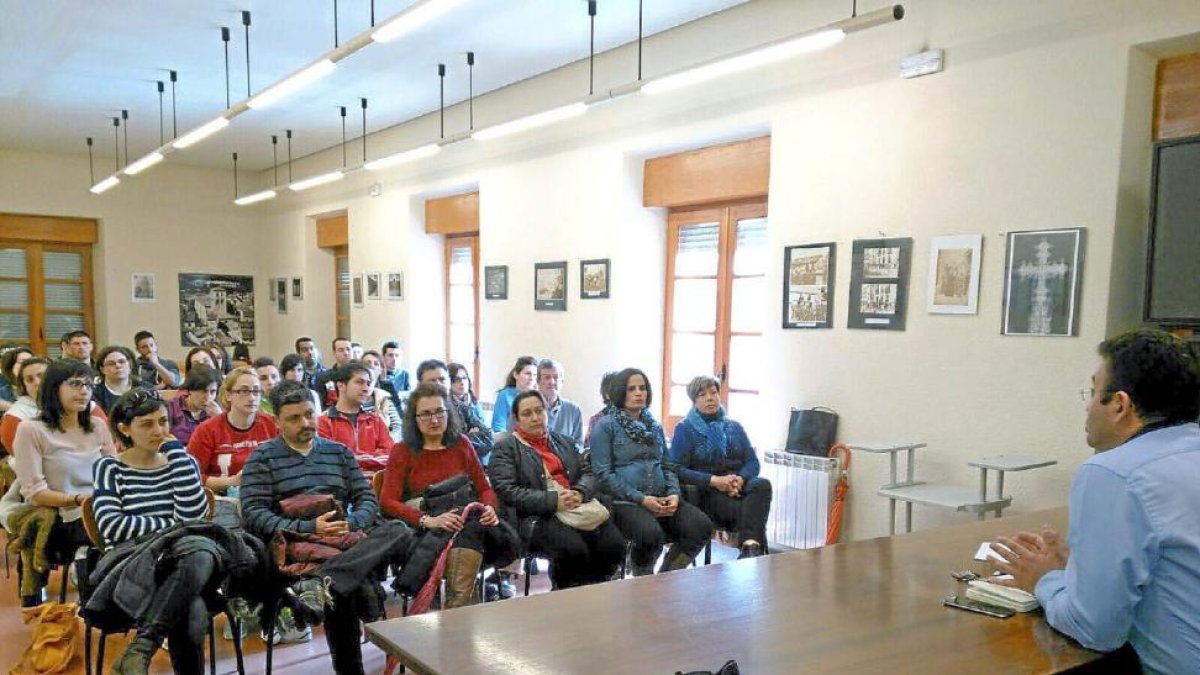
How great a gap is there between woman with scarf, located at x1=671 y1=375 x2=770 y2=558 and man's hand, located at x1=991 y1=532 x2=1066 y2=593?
202 cm

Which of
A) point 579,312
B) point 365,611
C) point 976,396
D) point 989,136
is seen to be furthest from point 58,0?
point 976,396

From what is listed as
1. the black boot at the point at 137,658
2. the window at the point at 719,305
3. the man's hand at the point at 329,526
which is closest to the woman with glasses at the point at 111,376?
the man's hand at the point at 329,526

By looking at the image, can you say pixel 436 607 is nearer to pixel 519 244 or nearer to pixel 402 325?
pixel 519 244

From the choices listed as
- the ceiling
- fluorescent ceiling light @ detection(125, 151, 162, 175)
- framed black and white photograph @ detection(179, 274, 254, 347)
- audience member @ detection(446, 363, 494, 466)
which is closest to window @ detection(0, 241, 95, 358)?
framed black and white photograph @ detection(179, 274, 254, 347)

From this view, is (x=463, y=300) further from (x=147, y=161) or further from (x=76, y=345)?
(x=76, y=345)

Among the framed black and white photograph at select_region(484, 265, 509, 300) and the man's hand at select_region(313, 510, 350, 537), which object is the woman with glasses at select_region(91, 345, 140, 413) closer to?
the man's hand at select_region(313, 510, 350, 537)

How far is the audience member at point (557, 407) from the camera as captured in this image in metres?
5.02

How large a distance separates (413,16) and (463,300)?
5005mm

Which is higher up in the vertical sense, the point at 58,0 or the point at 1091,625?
the point at 58,0

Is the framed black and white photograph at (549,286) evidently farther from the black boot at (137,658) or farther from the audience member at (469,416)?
the black boot at (137,658)

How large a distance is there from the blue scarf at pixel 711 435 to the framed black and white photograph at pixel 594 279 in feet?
6.37

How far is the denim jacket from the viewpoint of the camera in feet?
12.7

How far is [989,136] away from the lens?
3.79m

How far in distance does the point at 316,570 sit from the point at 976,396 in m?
3.25
